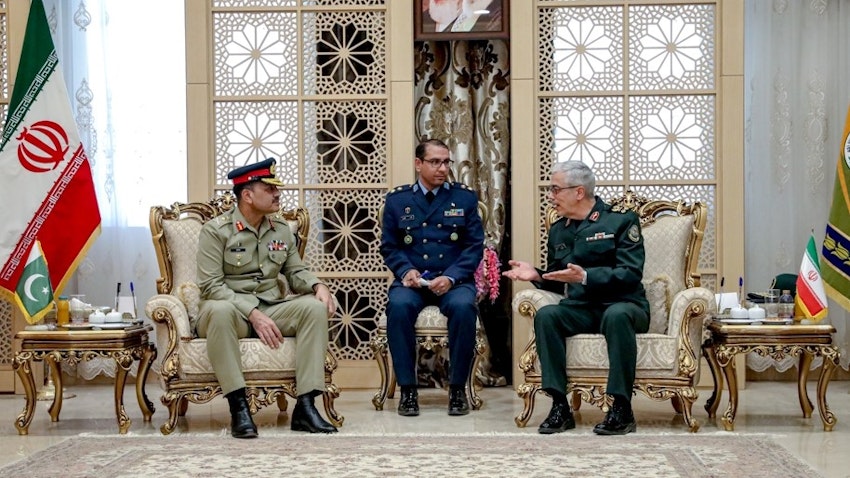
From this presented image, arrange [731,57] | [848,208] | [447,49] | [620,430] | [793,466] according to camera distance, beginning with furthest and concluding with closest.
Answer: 1. [447,49]
2. [731,57]
3. [848,208]
4. [620,430]
5. [793,466]

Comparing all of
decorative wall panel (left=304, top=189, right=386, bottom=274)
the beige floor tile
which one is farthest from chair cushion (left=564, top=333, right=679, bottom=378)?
decorative wall panel (left=304, top=189, right=386, bottom=274)

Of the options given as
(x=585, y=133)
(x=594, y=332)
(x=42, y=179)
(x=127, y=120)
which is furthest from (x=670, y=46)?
(x=42, y=179)

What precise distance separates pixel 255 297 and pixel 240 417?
634 millimetres

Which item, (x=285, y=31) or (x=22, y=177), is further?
(x=285, y=31)

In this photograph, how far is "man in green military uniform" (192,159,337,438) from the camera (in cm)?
485

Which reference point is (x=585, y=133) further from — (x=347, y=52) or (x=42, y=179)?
(x=42, y=179)

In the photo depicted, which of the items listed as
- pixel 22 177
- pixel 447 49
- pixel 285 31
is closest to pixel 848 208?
pixel 447 49

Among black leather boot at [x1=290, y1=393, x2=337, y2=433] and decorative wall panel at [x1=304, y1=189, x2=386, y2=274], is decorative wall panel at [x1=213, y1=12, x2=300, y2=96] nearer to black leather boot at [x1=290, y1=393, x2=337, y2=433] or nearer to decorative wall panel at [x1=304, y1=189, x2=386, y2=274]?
decorative wall panel at [x1=304, y1=189, x2=386, y2=274]

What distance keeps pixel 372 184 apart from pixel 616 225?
1733mm

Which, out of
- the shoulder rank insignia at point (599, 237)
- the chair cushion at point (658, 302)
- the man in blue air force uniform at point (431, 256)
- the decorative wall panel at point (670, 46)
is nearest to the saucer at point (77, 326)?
the man in blue air force uniform at point (431, 256)

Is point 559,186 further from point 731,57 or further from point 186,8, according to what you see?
point 186,8

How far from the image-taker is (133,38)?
22.4 feet

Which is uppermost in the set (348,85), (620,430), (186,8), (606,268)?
(186,8)

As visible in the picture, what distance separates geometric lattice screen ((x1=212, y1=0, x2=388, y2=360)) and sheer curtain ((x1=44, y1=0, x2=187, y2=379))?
62 cm
